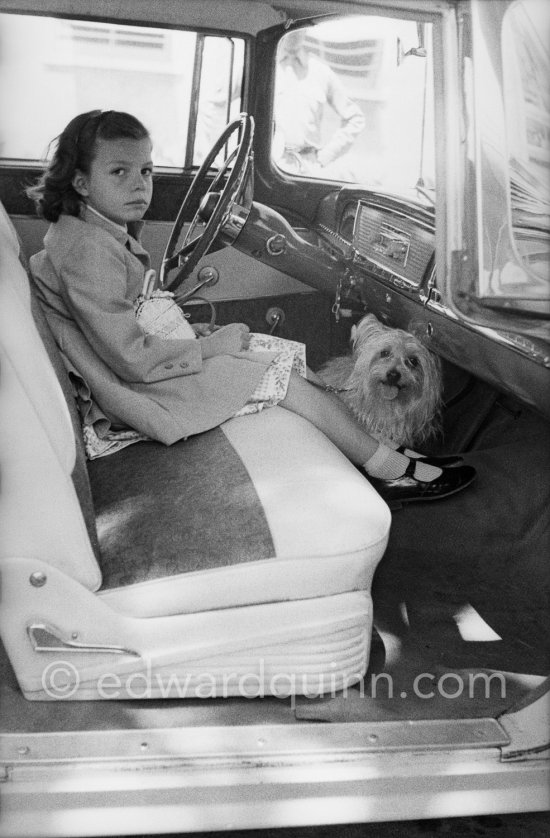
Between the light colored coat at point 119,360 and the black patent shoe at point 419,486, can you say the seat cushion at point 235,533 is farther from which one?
the black patent shoe at point 419,486

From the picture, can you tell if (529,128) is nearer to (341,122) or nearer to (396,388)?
(396,388)

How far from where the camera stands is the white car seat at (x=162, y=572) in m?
1.29

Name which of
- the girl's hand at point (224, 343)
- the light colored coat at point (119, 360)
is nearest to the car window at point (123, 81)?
the light colored coat at point (119, 360)

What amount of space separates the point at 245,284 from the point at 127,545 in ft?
6.25

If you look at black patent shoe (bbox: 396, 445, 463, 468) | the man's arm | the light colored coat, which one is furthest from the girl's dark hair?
the man's arm

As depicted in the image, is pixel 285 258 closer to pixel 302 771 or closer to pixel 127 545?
pixel 127 545

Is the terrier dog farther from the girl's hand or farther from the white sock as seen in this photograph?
the girl's hand

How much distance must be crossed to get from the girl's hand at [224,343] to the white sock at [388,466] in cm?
41

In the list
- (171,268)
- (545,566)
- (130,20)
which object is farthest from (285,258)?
(545,566)

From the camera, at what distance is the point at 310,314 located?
3.20m

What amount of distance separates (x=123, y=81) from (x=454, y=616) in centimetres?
218

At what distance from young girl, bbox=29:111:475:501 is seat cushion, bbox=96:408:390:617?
0.22 metres

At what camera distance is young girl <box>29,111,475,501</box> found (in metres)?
1.74

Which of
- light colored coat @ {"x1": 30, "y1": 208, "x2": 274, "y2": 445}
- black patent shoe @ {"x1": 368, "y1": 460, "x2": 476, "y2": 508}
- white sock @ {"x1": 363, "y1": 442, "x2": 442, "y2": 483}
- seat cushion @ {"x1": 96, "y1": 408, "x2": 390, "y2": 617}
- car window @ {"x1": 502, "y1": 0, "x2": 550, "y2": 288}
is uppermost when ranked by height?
car window @ {"x1": 502, "y1": 0, "x2": 550, "y2": 288}
